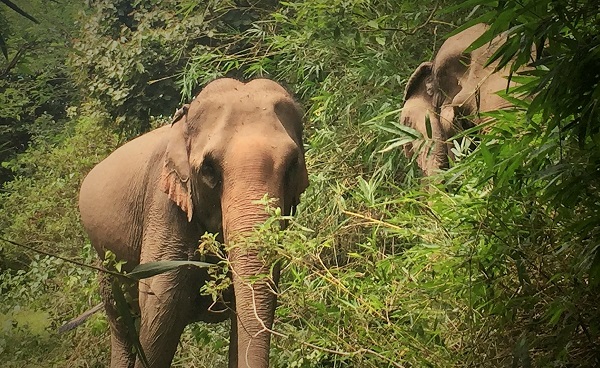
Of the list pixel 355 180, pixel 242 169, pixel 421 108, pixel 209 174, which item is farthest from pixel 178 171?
pixel 355 180

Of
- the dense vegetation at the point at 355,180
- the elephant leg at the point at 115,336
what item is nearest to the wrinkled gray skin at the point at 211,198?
the dense vegetation at the point at 355,180

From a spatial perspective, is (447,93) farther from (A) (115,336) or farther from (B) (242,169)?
(A) (115,336)

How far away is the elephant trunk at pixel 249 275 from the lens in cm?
215

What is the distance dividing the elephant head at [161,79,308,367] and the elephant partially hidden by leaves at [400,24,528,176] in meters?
0.41

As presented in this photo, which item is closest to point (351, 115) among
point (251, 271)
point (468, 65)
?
Result: point (468, 65)

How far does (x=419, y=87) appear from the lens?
3.01 metres

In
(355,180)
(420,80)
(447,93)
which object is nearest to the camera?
(447,93)

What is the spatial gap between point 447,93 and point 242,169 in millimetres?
879

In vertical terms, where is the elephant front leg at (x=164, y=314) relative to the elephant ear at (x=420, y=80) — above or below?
below

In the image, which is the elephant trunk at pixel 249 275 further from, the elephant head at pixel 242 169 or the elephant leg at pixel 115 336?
the elephant leg at pixel 115 336

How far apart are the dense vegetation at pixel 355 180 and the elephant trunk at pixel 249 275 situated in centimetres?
8

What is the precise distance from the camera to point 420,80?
3.01 m

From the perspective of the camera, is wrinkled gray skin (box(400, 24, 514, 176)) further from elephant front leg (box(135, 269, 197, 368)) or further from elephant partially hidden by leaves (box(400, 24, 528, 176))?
elephant front leg (box(135, 269, 197, 368))

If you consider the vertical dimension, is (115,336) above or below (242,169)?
below
